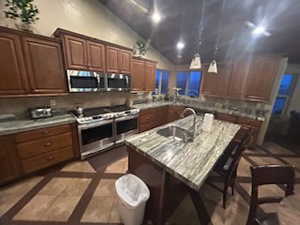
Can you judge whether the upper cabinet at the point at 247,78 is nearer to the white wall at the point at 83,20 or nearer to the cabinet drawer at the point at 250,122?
the cabinet drawer at the point at 250,122

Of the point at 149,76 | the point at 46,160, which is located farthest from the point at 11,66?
the point at 149,76

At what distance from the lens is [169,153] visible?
1308mm

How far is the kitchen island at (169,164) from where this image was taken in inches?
42.4

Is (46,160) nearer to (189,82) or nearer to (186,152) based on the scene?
(186,152)

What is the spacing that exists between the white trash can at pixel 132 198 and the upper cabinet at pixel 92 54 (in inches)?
85.9

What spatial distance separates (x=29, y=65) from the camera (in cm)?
194

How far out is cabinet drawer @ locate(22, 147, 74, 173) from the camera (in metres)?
2.00

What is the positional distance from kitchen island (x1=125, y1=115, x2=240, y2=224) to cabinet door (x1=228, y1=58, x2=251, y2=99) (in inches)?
88.4

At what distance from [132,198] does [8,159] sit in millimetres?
1947

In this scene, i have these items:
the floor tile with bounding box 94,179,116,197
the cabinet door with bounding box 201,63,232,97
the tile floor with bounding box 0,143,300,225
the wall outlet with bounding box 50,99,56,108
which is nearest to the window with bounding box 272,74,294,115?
the cabinet door with bounding box 201,63,232,97

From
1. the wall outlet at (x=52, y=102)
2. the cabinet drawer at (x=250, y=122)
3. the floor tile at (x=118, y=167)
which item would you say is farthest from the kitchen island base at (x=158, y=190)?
the cabinet drawer at (x=250, y=122)

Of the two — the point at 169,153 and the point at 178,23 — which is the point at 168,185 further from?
the point at 178,23

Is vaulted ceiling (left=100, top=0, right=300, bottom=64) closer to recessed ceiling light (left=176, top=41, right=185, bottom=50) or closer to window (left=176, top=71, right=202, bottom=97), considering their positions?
recessed ceiling light (left=176, top=41, right=185, bottom=50)

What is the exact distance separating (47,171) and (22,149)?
0.61 meters
